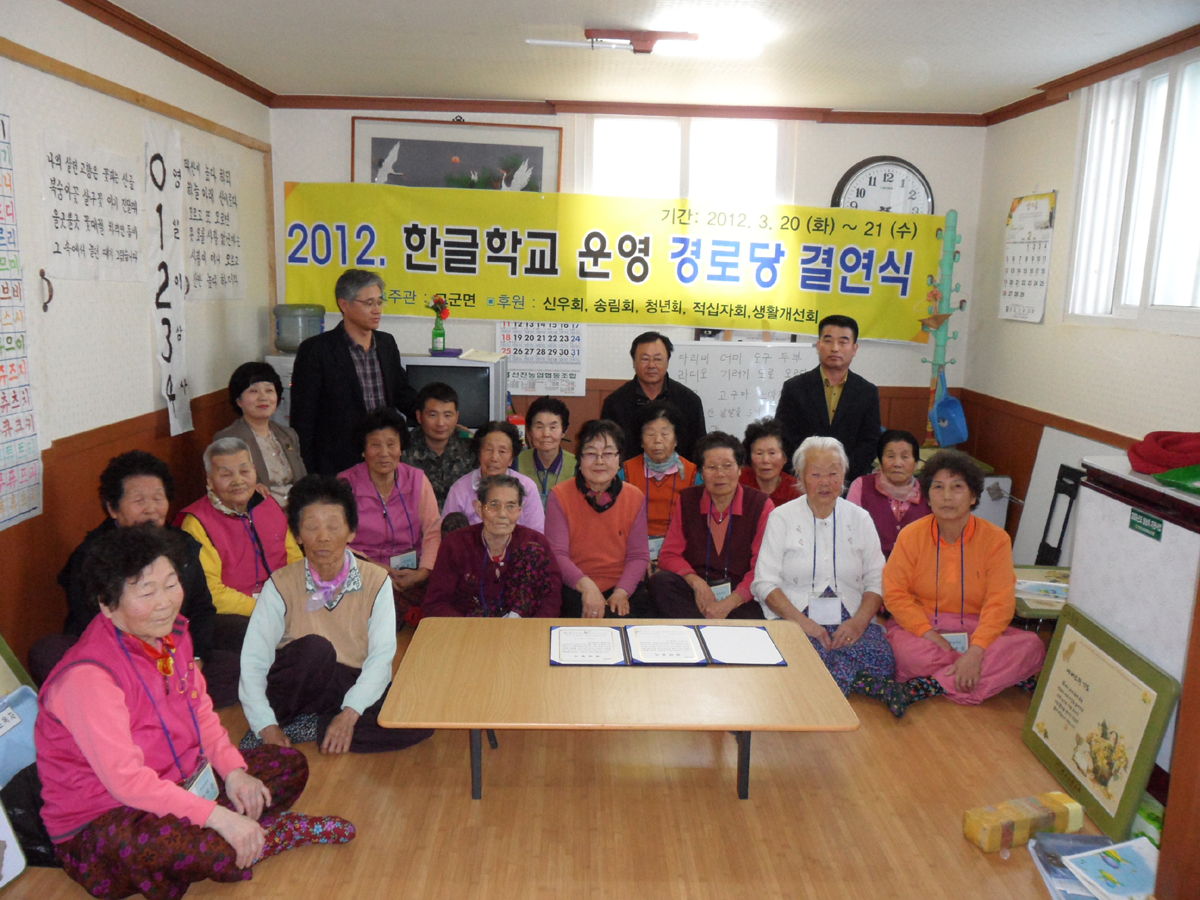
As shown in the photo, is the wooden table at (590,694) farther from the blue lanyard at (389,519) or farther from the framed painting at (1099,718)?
the blue lanyard at (389,519)

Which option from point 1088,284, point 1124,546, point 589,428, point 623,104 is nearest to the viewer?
point 1124,546

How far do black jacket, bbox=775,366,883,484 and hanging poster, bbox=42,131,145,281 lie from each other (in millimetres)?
3396

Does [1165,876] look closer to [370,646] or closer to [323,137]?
[370,646]

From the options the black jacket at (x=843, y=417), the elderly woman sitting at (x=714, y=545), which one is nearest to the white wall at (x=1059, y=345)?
the black jacket at (x=843, y=417)

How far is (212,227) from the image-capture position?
482cm

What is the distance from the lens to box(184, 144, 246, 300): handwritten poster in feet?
15.0

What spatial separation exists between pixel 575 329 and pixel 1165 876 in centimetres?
444

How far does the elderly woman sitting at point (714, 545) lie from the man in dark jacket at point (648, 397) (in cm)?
89

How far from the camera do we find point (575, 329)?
5.85 metres

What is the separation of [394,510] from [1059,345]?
3.82m

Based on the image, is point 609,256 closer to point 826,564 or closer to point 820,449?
point 820,449

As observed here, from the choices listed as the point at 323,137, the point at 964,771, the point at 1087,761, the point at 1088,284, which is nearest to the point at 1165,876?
the point at 1087,761

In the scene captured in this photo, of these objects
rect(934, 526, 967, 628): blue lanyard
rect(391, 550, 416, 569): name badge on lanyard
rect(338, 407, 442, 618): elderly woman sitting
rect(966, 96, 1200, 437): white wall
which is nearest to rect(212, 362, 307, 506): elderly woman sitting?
rect(338, 407, 442, 618): elderly woman sitting

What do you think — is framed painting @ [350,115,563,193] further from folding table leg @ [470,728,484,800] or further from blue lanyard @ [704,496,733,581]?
folding table leg @ [470,728,484,800]
